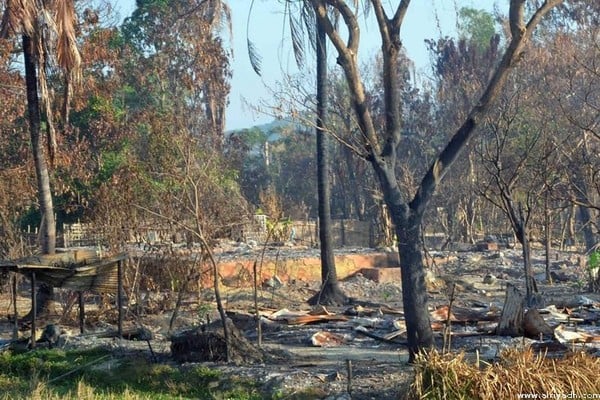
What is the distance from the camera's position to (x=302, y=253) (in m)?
29.1

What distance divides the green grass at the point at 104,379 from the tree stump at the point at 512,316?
14.7ft

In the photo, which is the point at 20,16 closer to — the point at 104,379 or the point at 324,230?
the point at 104,379

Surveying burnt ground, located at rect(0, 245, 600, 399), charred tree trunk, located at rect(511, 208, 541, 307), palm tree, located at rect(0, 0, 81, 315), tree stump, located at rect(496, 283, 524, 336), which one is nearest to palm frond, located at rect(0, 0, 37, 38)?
palm tree, located at rect(0, 0, 81, 315)

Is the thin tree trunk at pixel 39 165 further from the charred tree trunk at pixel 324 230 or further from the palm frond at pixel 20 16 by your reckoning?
the charred tree trunk at pixel 324 230

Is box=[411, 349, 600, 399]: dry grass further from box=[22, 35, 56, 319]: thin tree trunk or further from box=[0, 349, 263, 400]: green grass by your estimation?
box=[22, 35, 56, 319]: thin tree trunk

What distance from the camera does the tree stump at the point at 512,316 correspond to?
550 inches

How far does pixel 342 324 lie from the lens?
Answer: 1681cm

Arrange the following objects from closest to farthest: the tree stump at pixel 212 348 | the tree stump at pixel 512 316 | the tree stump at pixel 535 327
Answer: the tree stump at pixel 212 348
the tree stump at pixel 535 327
the tree stump at pixel 512 316

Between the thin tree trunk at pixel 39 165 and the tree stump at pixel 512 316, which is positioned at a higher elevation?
the thin tree trunk at pixel 39 165

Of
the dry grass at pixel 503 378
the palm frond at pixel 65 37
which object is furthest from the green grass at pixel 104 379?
the palm frond at pixel 65 37

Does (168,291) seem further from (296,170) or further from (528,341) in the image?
(296,170)

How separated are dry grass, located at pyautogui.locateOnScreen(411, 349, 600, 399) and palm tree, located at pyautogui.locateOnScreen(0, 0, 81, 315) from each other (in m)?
11.0

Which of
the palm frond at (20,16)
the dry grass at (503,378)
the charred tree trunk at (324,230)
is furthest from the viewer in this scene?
the charred tree trunk at (324,230)

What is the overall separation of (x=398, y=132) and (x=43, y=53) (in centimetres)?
894
